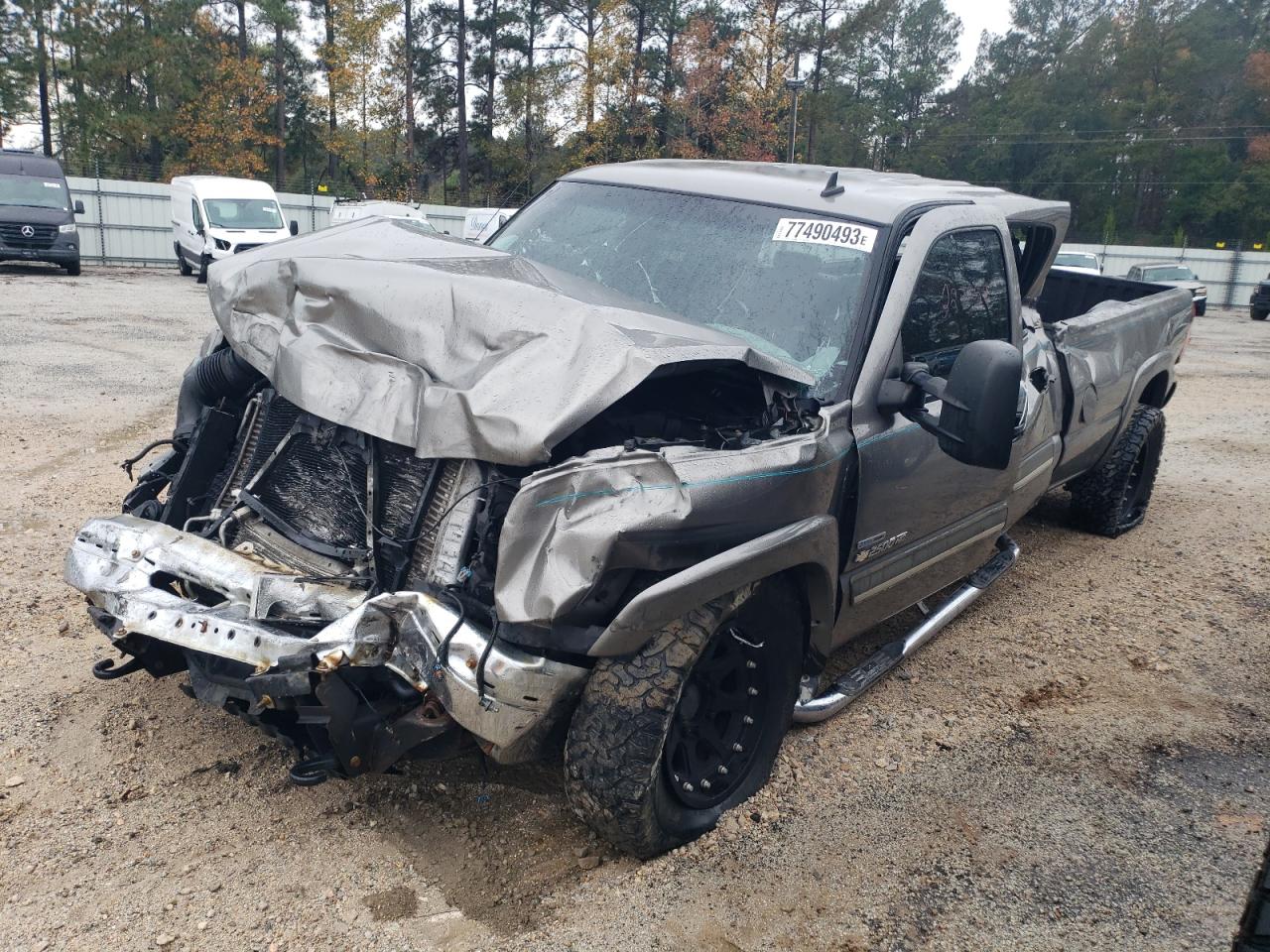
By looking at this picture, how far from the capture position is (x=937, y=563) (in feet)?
13.6

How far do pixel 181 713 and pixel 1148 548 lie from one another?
18.3 ft

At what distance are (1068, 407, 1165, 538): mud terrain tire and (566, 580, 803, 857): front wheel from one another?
3864mm

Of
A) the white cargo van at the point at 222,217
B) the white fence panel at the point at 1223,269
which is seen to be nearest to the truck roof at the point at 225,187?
the white cargo van at the point at 222,217

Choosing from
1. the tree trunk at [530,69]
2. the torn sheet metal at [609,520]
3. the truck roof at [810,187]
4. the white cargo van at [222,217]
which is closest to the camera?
the torn sheet metal at [609,520]

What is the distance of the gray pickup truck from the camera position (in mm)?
2643

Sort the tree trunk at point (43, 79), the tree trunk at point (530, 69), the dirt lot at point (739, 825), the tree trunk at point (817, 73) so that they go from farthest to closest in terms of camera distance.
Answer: the tree trunk at point (817, 73) < the tree trunk at point (530, 69) < the tree trunk at point (43, 79) < the dirt lot at point (739, 825)

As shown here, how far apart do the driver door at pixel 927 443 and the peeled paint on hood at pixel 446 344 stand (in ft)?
1.31

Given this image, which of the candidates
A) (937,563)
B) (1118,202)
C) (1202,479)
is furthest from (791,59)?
(937,563)

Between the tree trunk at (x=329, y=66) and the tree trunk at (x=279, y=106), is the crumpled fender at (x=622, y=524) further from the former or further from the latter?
the tree trunk at (x=279, y=106)

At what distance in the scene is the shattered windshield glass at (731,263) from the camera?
3.56m

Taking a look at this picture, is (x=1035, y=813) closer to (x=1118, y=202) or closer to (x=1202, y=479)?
(x=1202, y=479)

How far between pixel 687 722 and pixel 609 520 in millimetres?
816

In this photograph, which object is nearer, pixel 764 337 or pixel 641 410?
pixel 641 410

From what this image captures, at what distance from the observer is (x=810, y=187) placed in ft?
13.2
